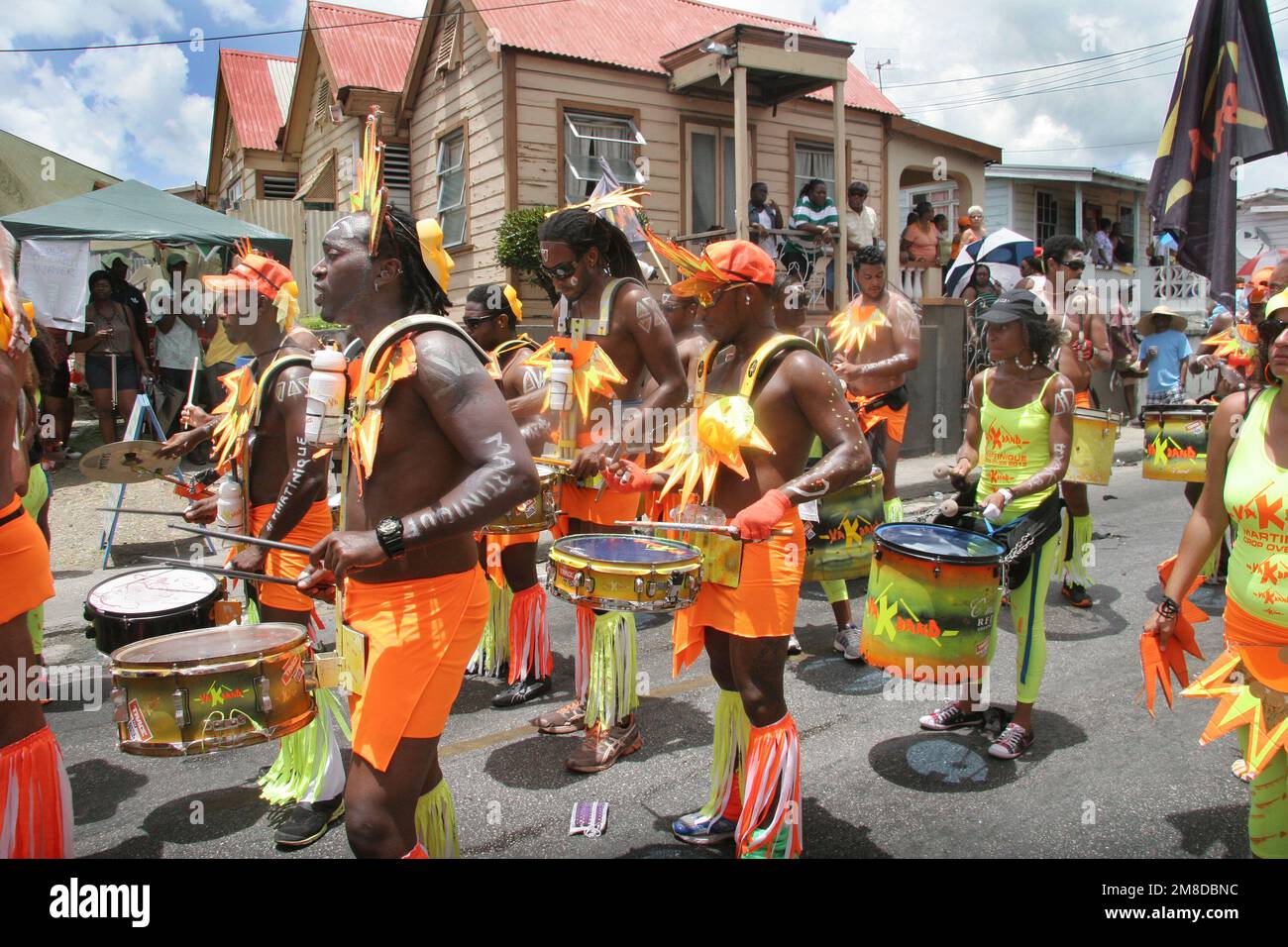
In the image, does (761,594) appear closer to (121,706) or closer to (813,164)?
(121,706)

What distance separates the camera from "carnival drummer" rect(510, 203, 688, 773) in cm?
434

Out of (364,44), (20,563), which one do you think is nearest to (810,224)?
(364,44)

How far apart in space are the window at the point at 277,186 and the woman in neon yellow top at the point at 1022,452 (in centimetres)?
1855

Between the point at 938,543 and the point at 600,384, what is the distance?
69.4 inches

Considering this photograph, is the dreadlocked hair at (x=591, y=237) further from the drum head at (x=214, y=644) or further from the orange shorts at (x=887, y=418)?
the orange shorts at (x=887, y=418)

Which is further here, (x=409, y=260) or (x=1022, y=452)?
(x=1022, y=452)

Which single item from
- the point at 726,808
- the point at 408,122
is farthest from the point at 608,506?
the point at 408,122

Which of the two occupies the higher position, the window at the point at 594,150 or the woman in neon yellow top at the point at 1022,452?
the window at the point at 594,150

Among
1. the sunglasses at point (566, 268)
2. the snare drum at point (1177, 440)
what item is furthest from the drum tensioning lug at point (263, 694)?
the snare drum at point (1177, 440)

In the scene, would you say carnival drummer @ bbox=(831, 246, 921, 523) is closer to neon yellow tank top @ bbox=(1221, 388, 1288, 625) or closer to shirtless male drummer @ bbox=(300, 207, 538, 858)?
neon yellow tank top @ bbox=(1221, 388, 1288, 625)

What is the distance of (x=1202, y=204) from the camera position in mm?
4539

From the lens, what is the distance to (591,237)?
4.46 metres

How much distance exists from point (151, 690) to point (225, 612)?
0.97 m

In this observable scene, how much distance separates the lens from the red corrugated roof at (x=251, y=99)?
20.0m
